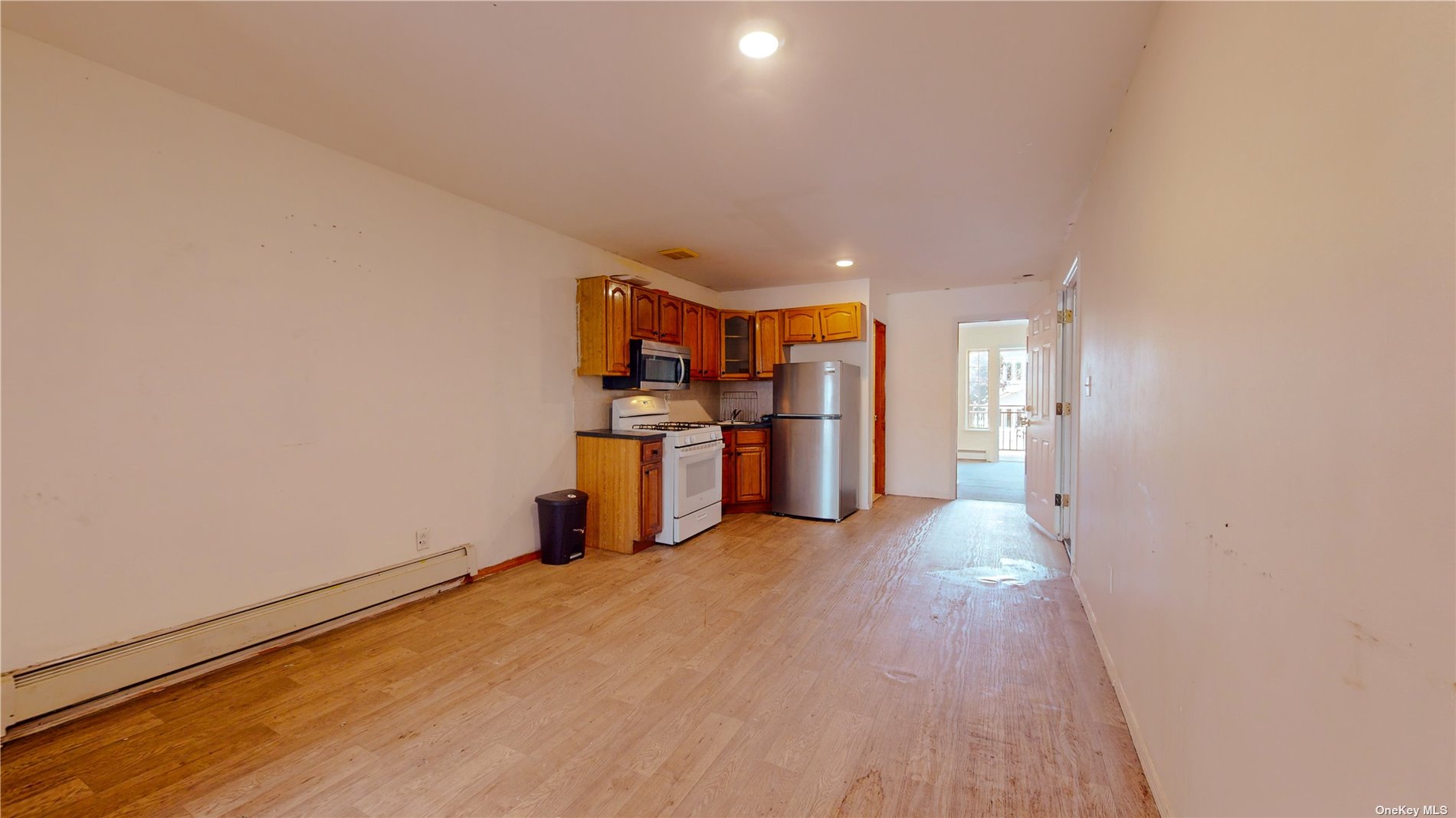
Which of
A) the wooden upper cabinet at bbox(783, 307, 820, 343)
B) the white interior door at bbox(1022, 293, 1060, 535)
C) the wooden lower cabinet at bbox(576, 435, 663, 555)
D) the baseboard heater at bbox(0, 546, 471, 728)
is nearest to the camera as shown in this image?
the baseboard heater at bbox(0, 546, 471, 728)

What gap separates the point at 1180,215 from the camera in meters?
1.42

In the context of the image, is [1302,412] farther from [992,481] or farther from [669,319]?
[992,481]

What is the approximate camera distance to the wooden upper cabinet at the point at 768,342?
554 cm

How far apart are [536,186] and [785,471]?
3359mm

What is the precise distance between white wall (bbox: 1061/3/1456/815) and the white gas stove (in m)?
3.07

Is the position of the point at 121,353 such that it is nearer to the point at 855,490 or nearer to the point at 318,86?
the point at 318,86

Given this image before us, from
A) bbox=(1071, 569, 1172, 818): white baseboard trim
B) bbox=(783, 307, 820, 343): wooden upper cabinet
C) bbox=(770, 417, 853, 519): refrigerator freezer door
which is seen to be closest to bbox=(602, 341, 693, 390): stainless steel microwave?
bbox=(770, 417, 853, 519): refrigerator freezer door

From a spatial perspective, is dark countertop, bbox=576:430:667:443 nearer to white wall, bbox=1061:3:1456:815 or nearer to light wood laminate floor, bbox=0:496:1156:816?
light wood laminate floor, bbox=0:496:1156:816

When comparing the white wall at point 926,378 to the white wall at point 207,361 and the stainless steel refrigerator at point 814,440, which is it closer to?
the stainless steel refrigerator at point 814,440

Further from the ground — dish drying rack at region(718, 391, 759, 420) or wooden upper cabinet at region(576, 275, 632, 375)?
wooden upper cabinet at region(576, 275, 632, 375)

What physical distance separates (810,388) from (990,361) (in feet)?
19.5

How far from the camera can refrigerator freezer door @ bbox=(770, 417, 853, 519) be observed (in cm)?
499

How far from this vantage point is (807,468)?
16.6 ft

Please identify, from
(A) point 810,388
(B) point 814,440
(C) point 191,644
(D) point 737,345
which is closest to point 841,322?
(A) point 810,388
